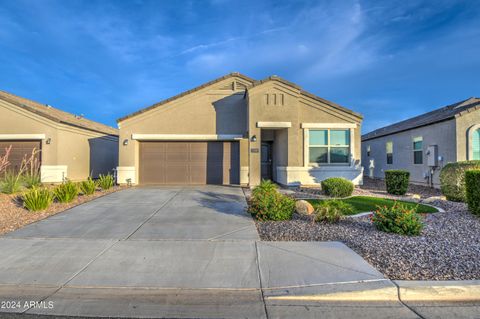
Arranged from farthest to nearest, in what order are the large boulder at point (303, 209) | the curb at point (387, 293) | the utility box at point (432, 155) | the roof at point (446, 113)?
the utility box at point (432, 155), the roof at point (446, 113), the large boulder at point (303, 209), the curb at point (387, 293)

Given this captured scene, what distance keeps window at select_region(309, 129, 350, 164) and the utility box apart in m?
4.42

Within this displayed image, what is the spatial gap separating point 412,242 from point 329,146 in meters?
8.84

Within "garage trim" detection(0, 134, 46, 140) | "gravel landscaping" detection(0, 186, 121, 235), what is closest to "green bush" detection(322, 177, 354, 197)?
"gravel landscaping" detection(0, 186, 121, 235)

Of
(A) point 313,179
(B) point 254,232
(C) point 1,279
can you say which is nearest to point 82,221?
(C) point 1,279

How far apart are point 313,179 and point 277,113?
12.2 feet

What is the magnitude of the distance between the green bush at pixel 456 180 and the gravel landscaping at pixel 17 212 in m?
13.1

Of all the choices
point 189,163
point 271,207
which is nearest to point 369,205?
point 271,207

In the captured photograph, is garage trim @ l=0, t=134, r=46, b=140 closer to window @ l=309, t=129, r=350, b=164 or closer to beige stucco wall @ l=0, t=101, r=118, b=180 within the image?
beige stucco wall @ l=0, t=101, r=118, b=180

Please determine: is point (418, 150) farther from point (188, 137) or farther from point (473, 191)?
point (188, 137)

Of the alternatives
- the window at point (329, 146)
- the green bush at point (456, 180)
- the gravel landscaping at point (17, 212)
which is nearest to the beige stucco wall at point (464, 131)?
the green bush at point (456, 180)

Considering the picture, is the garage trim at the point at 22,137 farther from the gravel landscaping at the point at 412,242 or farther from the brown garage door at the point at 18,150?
the gravel landscaping at the point at 412,242

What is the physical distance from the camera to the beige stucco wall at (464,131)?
12.4 m

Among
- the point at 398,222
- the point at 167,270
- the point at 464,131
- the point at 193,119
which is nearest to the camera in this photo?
the point at 167,270

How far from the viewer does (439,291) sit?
342 cm
